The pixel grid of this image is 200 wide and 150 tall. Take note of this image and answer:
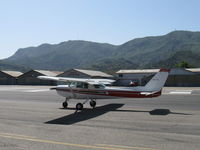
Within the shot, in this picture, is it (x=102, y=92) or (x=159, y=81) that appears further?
(x=102, y=92)

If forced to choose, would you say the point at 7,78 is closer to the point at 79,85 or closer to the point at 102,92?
the point at 79,85

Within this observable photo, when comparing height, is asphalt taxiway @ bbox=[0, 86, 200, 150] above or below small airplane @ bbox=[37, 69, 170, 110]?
below

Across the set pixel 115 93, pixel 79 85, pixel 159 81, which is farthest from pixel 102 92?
pixel 159 81

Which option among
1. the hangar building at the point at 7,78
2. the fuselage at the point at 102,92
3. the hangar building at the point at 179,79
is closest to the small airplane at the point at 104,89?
the fuselage at the point at 102,92

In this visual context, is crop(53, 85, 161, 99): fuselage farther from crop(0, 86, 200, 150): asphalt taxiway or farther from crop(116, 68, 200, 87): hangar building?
crop(116, 68, 200, 87): hangar building

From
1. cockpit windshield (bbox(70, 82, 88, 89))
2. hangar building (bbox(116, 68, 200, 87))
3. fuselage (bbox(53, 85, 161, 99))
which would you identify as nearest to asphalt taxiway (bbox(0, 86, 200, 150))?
fuselage (bbox(53, 85, 161, 99))

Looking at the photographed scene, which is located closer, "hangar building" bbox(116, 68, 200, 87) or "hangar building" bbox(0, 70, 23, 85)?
"hangar building" bbox(116, 68, 200, 87)

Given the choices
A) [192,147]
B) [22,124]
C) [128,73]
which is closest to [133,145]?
[192,147]

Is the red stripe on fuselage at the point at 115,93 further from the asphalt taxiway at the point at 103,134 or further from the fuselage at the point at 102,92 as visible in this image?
the asphalt taxiway at the point at 103,134

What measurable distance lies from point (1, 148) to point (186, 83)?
68355 mm

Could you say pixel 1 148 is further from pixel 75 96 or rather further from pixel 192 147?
pixel 75 96

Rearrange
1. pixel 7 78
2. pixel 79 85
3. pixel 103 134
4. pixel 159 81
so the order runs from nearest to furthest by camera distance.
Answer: pixel 103 134, pixel 159 81, pixel 79 85, pixel 7 78

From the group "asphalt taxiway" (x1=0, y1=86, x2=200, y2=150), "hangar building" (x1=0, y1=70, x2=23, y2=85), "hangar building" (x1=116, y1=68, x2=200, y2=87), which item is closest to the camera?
"asphalt taxiway" (x1=0, y1=86, x2=200, y2=150)

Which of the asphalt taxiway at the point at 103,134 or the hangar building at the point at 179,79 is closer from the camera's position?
the asphalt taxiway at the point at 103,134
